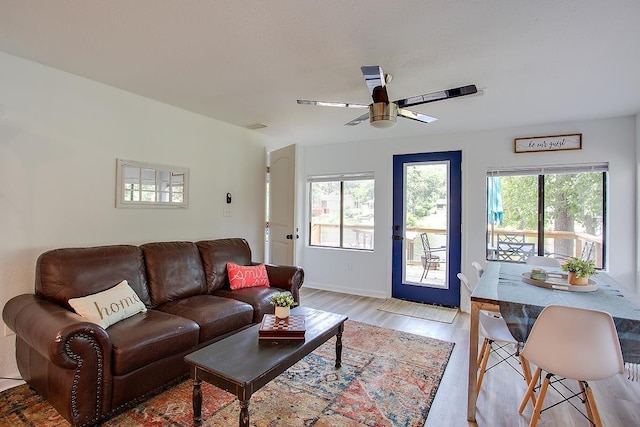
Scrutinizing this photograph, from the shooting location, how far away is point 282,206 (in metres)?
4.33

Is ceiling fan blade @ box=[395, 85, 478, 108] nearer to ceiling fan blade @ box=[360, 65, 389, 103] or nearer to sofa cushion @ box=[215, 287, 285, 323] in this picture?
ceiling fan blade @ box=[360, 65, 389, 103]

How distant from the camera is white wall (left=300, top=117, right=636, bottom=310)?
3477 mm

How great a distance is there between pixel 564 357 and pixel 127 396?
8.16 ft

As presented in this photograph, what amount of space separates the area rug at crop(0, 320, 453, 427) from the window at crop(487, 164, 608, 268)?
200cm

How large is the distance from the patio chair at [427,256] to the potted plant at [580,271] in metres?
2.24

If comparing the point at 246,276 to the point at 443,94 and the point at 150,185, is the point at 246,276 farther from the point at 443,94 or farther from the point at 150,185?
the point at 443,94

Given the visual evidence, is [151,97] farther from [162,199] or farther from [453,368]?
[453,368]

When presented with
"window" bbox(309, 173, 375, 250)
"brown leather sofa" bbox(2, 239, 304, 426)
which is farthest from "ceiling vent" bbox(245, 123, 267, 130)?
"brown leather sofa" bbox(2, 239, 304, 426)

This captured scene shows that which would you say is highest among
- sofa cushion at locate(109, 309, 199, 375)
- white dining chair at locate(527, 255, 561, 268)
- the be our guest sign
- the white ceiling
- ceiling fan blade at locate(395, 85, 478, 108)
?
the white ceiling

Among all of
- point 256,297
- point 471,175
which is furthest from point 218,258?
point 471,175

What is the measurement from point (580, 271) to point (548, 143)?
2.16 metres

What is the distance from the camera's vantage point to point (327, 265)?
5262 millimetres

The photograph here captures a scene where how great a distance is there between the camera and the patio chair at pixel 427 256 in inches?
178

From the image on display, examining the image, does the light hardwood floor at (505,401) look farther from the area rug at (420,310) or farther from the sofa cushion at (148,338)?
the sofa cushion at (148,338)
